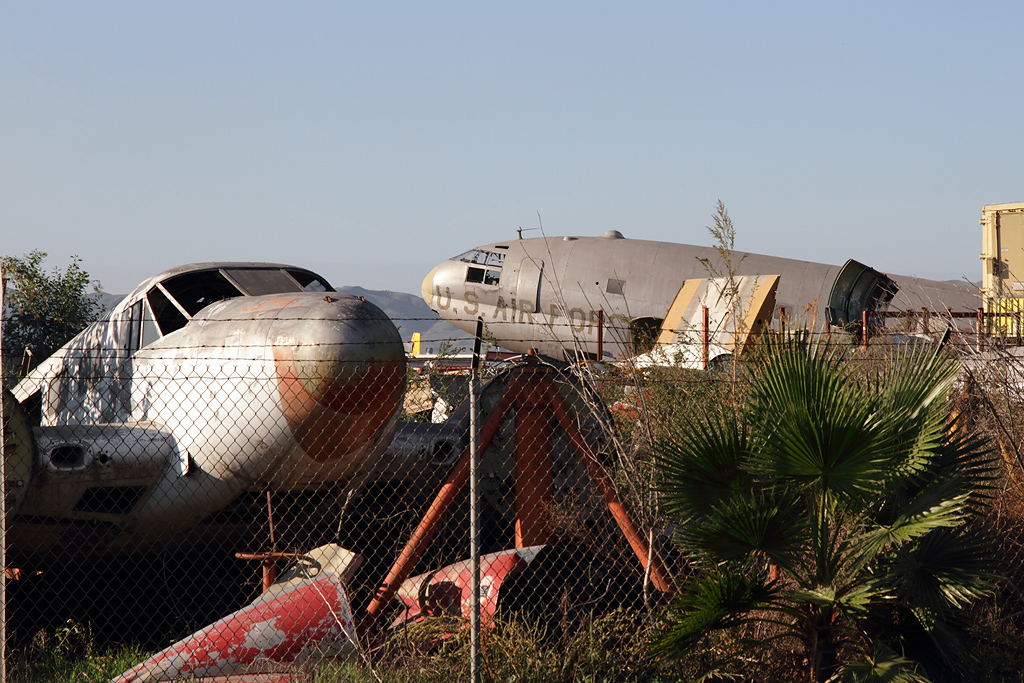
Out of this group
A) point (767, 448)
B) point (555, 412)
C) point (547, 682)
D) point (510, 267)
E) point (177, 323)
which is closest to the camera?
point (767, 448)

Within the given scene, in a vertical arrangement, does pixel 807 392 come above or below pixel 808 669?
above

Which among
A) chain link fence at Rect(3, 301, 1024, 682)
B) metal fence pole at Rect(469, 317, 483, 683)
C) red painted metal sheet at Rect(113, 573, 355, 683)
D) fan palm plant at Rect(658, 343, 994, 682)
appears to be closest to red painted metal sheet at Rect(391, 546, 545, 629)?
chain link fence at Rect(3, 301, 1024, 682)

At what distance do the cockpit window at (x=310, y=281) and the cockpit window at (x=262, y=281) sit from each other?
0.40 feet

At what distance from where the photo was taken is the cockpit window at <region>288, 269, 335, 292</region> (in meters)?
9.12

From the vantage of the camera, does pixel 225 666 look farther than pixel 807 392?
Yes

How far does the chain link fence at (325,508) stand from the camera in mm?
5910

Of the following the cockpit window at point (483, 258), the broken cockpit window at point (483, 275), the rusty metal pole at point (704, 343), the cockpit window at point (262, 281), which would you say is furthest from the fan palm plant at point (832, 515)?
the cockpit window at point (483, 258)

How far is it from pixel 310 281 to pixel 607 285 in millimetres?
15243

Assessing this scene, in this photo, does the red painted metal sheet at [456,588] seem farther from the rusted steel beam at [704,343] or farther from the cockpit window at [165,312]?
the cockpit window at [165,312]

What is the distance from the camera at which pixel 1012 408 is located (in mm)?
7723

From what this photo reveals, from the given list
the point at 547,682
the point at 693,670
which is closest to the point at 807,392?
the point at 693,670

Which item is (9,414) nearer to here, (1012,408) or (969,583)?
(969,583)

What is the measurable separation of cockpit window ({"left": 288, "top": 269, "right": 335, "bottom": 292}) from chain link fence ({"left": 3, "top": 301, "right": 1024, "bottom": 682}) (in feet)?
3.95

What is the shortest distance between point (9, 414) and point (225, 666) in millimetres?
2945
